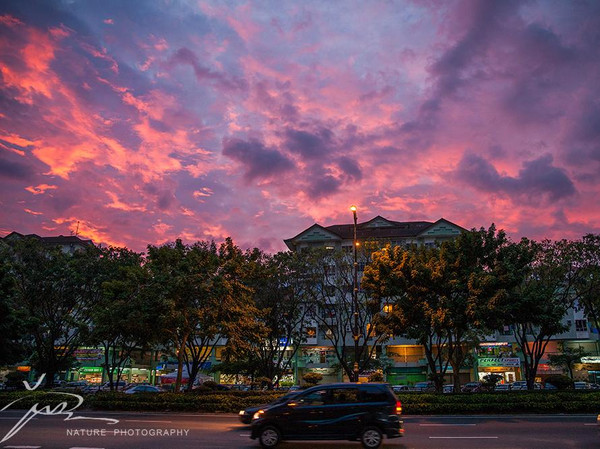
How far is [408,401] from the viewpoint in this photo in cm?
2214

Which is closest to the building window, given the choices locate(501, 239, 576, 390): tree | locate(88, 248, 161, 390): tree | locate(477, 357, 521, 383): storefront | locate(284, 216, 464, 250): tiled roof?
locate(477, 357, 521, 383): storefront

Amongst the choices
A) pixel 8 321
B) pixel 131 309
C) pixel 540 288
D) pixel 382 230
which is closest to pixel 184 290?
pixel 131 309

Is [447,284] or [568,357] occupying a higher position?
[447,284]

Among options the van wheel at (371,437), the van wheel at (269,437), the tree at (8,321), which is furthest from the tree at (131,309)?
→ the van wheel at (371,437)

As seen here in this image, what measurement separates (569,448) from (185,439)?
10.9m

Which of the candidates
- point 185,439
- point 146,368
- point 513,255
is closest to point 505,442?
point 185,439

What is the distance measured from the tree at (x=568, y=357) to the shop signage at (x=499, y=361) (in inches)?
143

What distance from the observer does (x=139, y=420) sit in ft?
62.5

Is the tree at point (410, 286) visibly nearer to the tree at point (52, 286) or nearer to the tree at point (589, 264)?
the tree at point (589, 264)

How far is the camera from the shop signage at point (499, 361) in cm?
5325

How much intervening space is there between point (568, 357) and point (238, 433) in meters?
46.8

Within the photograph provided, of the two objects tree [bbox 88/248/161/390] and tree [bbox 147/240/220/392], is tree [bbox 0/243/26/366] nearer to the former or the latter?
tree [bbox 88/248/161/390]

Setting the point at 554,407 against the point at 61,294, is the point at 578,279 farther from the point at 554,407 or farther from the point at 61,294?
the point at 61,294

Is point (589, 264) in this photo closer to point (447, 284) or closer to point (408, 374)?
point (447, 284)
